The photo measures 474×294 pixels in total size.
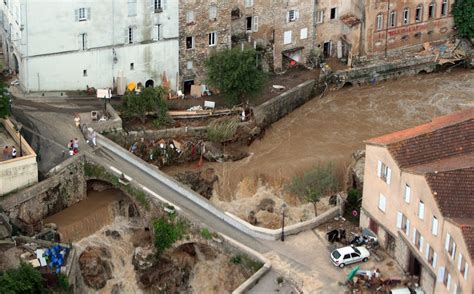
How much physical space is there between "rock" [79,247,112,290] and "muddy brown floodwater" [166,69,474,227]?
11.1 m

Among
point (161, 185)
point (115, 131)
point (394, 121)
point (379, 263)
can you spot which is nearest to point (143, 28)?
point (115, 131)

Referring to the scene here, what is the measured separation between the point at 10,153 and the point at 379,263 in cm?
2850

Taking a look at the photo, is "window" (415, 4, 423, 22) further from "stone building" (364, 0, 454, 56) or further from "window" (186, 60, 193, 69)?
"window" (186, 60, 193, 69)

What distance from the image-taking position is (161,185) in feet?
304

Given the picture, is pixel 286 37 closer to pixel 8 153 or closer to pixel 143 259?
pixel 143 259

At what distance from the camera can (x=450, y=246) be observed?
254 feet

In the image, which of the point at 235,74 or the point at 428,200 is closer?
the point at 428,200

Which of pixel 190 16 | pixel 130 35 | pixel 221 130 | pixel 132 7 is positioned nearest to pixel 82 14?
pixel 132 7

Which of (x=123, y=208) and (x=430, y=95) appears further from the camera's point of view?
(x=430, y=95)

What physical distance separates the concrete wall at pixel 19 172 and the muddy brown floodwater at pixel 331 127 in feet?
41.8

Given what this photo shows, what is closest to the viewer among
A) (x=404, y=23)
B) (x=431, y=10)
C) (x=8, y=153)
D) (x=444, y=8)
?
(x=8, y=153)

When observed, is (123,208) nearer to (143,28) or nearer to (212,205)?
(212,205)

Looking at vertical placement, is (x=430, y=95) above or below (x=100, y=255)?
above

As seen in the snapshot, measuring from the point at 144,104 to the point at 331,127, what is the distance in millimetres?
16638
